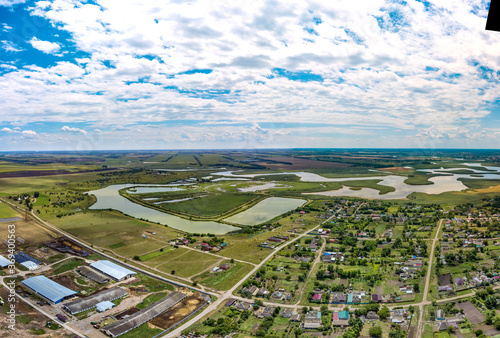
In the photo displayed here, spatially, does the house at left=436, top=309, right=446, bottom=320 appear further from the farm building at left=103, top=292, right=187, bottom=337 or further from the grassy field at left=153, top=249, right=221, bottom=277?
the grassy field at left=153, top=249, right=221, bottom=277

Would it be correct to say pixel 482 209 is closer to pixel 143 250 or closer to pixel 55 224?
pixel 143 250

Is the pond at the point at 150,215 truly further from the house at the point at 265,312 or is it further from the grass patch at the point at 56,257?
the house at the point at 265,312

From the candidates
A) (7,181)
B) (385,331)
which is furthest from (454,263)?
(7,181)

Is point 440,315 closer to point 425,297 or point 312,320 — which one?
point 425,297

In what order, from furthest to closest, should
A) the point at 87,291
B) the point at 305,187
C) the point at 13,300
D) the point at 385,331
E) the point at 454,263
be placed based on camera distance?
the point at 305,187 → the point at 454,263 → the point at 87,291 → the point at 13,300 → the point at 385,331

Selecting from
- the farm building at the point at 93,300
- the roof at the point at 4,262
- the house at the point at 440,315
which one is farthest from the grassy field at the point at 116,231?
the house at the point at 440,315

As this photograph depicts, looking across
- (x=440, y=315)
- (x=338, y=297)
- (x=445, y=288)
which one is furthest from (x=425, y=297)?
(x=338, y=297)
